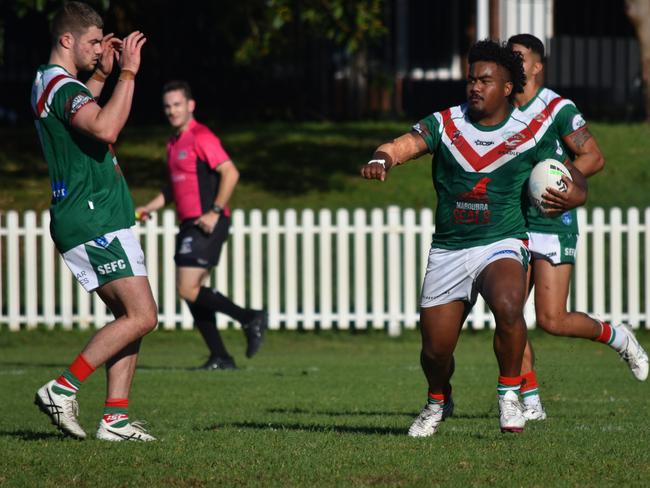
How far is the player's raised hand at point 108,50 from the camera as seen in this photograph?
671cm

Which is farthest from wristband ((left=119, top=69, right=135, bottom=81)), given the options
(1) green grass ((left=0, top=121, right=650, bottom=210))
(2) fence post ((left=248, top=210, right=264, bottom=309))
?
(1) green grass ((left=0, top=121, right=650, bottom=210))

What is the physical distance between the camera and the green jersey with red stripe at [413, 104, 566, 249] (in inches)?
264

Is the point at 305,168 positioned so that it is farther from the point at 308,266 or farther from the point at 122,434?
the point at 122,434

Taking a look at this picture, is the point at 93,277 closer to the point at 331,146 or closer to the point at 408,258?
the point at 408,258

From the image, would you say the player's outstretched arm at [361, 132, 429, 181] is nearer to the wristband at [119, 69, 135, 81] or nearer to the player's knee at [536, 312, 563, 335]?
the wristband at [119, 69, 135, 81]

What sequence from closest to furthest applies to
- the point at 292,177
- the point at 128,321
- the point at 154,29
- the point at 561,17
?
1. the point at 128,321
2. the point at 292,177
3. the point at 154,29
4. the point at 561,17

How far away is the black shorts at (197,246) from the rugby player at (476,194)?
445 cm

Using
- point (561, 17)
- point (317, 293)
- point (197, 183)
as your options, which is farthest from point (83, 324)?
point (561, 17)

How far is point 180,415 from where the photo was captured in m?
8.34

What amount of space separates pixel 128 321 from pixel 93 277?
0.29 metres

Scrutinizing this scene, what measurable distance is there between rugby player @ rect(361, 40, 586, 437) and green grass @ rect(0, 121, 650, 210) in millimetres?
11596

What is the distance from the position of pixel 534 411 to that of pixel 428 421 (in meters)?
1.05

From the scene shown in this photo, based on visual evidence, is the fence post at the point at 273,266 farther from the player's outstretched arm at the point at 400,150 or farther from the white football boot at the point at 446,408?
the player's outstretched arm at the point at 400,150

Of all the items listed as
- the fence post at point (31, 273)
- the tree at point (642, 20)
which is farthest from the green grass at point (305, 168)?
the fence post at point (31, 273)
